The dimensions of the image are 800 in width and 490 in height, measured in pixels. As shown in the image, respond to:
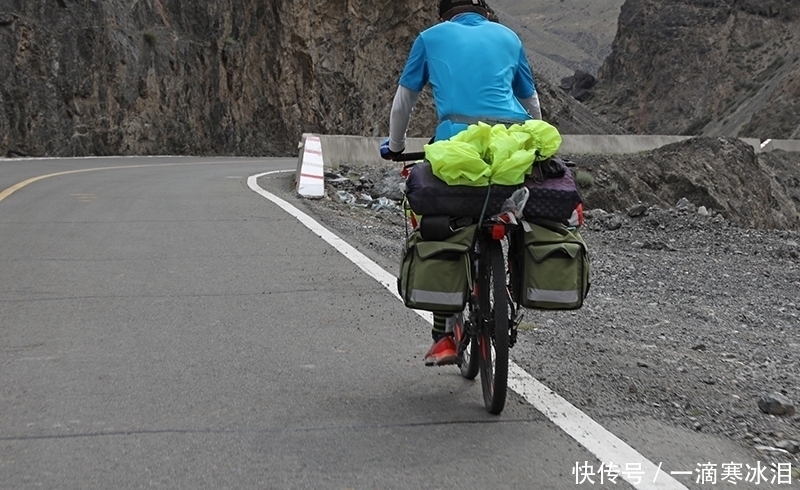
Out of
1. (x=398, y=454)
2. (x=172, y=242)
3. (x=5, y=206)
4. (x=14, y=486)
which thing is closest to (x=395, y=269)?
(x=172, y=242)

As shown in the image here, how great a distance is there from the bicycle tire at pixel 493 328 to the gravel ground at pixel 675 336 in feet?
1.65

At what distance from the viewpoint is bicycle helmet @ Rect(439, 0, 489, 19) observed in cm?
530

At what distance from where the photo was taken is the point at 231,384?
533 centimetres

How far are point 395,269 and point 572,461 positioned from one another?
4.73 metres

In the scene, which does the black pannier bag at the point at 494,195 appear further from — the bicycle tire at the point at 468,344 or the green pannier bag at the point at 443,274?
the bicycle tire at the point at 468,344

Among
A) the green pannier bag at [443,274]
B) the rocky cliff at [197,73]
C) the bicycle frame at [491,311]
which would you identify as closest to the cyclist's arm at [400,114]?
the bicycle frame at [491,311]

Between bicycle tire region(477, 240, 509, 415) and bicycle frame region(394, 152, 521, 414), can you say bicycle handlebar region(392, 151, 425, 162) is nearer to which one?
bicycle frame region(394, 152, 521, 414)

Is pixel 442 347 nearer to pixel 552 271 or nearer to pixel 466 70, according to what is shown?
pixel 552 271

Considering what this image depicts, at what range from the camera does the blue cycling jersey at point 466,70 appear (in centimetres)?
513

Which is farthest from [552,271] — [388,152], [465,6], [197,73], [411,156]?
[197,73]

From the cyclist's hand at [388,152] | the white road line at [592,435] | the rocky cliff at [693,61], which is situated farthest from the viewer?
the rocky cliff at [693,61]

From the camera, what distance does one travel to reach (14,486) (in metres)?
3.91

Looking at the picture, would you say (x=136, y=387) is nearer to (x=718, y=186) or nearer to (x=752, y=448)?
(x=752, y=448)

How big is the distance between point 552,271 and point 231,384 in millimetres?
1806
